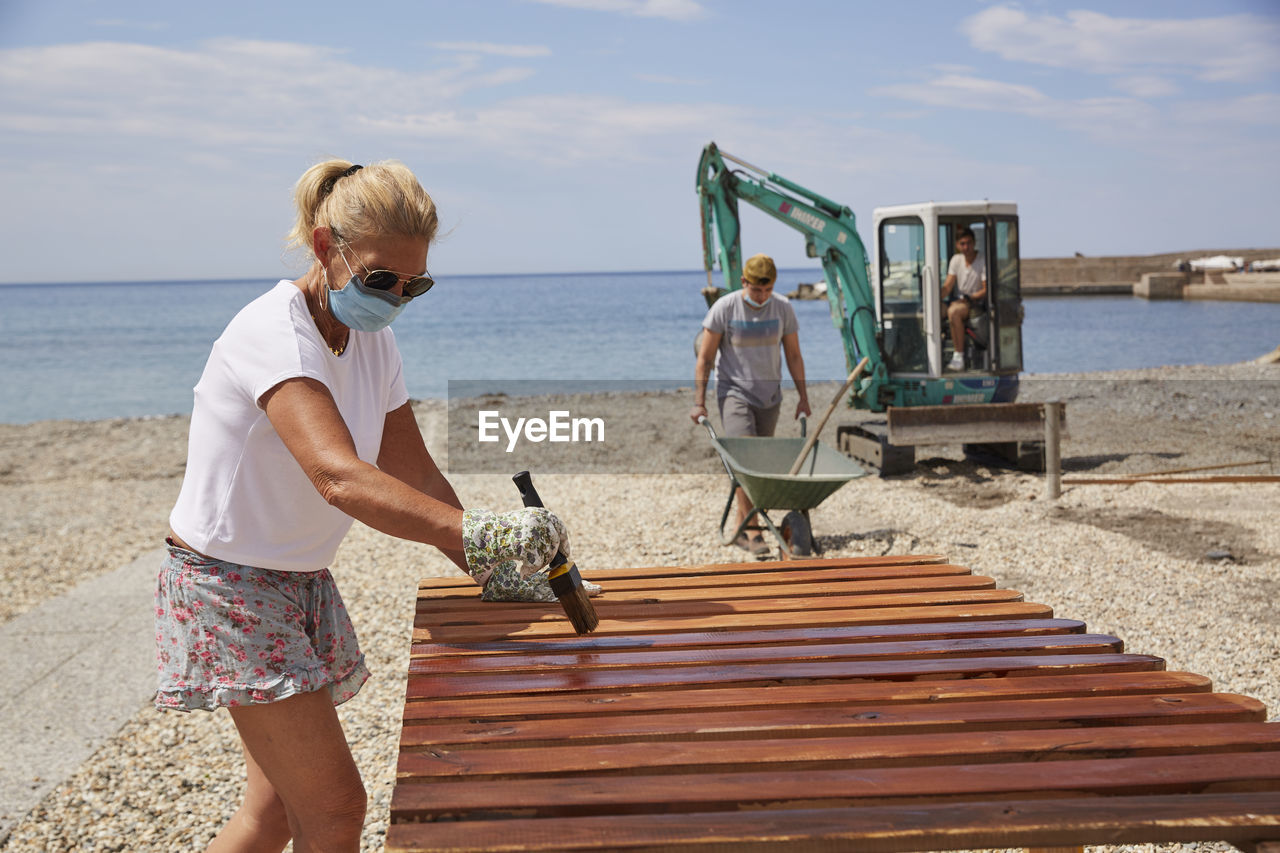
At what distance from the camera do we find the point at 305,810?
79.8 inches

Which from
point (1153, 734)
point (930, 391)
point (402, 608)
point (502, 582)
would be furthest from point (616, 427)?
point (1153, 734)

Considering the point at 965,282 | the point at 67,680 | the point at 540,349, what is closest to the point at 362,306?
the point at 67,680

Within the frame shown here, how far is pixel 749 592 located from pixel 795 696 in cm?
87

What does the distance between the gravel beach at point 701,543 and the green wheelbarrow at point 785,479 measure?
594 millimetres

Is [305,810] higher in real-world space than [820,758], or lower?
lower

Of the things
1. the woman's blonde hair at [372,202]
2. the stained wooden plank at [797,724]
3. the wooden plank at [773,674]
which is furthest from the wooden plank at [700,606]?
the woman's blonde hair at [372,202]

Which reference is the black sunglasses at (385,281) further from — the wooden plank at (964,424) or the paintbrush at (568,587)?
the wooden plank at (964,424)

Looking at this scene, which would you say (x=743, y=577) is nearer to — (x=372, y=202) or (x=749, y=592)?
(x=749, y=592)

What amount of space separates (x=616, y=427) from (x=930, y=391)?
5054mm

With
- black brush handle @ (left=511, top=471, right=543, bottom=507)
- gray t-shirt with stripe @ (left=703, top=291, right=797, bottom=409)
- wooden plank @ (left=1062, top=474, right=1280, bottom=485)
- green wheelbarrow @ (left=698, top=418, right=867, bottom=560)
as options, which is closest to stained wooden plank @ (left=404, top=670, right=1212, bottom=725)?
black brush handle @ (left=511, top=471, right=543, bottom=507)

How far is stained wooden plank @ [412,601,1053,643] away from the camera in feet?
8.45

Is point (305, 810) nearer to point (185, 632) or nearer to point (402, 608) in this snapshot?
point (185, 632)

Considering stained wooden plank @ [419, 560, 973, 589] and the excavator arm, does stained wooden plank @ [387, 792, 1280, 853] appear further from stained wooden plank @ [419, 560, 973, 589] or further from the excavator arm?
the excavator arm

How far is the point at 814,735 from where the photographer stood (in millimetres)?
1943
